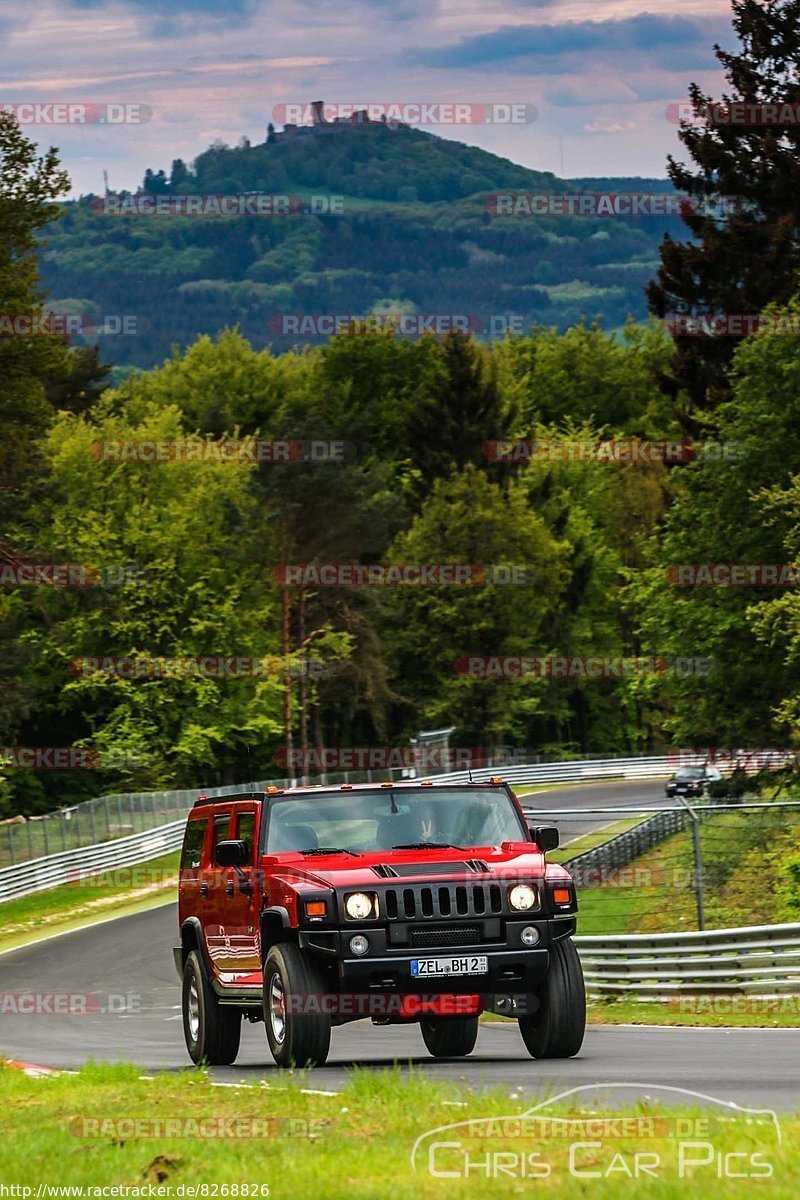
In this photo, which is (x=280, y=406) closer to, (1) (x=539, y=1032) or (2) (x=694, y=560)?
(2) (x=694, y=560)

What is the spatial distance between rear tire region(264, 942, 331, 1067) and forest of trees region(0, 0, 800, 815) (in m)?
35.5

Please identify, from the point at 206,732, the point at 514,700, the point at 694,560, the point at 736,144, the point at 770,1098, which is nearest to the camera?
the point at 770,1098

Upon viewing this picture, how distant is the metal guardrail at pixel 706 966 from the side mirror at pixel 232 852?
7.97m

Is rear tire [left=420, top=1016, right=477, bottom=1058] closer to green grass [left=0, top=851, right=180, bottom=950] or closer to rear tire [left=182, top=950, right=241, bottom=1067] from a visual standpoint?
rear tire [left=182, top=950, right=241, bottom=1067]

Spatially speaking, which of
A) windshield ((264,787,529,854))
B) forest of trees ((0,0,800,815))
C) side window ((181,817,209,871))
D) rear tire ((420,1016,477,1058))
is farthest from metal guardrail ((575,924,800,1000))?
forest of trees ((0,0,800,815))

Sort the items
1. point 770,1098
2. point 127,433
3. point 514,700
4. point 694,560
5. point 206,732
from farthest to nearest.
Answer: point 514,700 → point 127,433 → point 206,732 → point 694,560 → point 770,1098

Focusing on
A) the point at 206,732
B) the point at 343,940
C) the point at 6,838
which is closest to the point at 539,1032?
the point at 343,940

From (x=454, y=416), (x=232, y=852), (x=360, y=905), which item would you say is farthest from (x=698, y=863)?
(x=454, y=416)

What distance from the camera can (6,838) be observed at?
48.6 metres

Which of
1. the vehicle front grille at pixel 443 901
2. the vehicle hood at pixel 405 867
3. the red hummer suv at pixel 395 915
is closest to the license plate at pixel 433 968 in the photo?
the red hummer suv at pixel 395 915

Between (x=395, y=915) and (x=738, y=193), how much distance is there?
141 ft

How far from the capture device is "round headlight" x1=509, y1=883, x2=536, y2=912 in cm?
1298

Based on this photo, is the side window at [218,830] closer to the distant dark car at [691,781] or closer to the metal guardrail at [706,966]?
the metal guardrail at [706,966]

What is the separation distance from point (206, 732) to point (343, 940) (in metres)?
67.6
